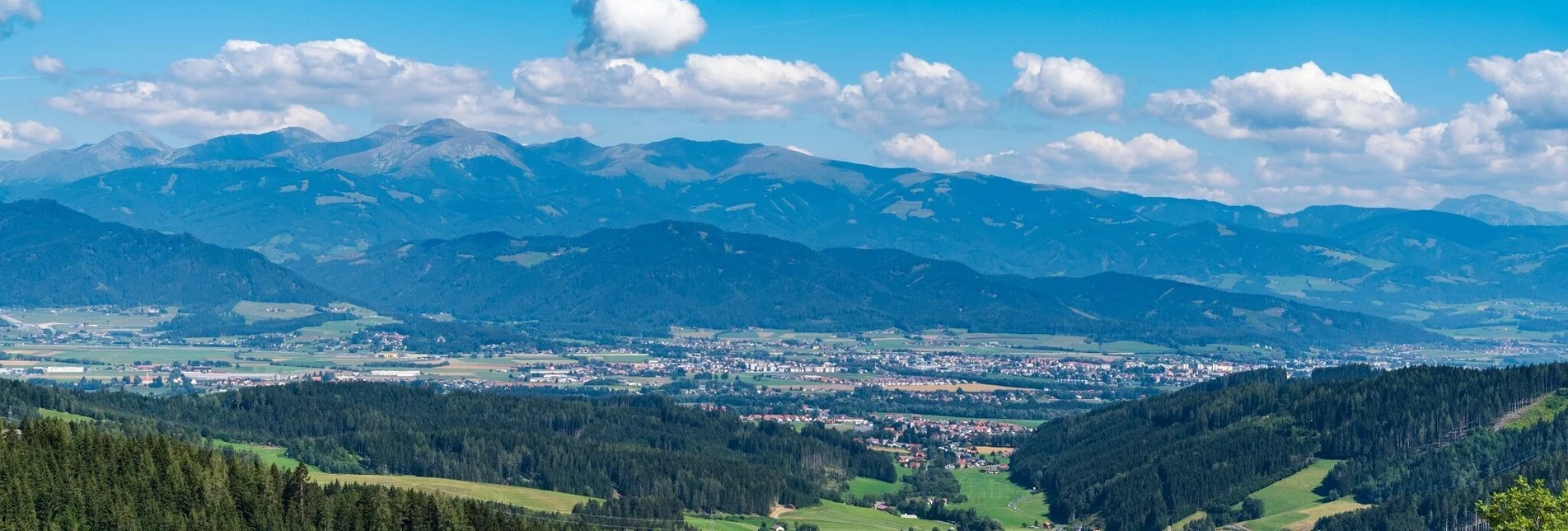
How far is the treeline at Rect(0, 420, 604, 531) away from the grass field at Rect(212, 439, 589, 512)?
833 inches

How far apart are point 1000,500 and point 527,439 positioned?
3989 cm

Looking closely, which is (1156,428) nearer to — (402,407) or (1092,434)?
(1092,434)

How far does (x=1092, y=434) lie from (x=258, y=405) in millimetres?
79456

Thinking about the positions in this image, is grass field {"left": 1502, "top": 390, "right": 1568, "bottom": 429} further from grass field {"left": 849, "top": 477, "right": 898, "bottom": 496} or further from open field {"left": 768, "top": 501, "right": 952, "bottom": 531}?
grass field {"left": 849, "top": 477, "right": 898, "bottom": 496}

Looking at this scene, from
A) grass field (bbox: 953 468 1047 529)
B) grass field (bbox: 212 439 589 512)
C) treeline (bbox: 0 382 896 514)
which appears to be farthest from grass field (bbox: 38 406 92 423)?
grass field (bbox: 953 468 1047 529)

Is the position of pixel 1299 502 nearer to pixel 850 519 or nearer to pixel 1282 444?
pixel 1282 444

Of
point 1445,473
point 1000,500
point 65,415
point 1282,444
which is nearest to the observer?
point 1445,473

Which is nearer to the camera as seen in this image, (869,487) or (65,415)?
(65,415)

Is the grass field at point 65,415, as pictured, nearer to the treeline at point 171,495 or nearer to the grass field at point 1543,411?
the treeline at point 171,495

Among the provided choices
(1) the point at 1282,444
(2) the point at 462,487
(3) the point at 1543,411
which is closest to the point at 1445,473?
(3) the point at 1543,411

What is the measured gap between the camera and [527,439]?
16212cm

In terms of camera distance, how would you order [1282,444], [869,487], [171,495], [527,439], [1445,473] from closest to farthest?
1. [171,495]
2. [1445,473]
3. [1282,444]
4. [527,439]
5. [869,487]

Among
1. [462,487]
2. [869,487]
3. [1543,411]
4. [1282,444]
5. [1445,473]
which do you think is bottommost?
[869,487]

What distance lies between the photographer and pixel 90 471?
100188mm
